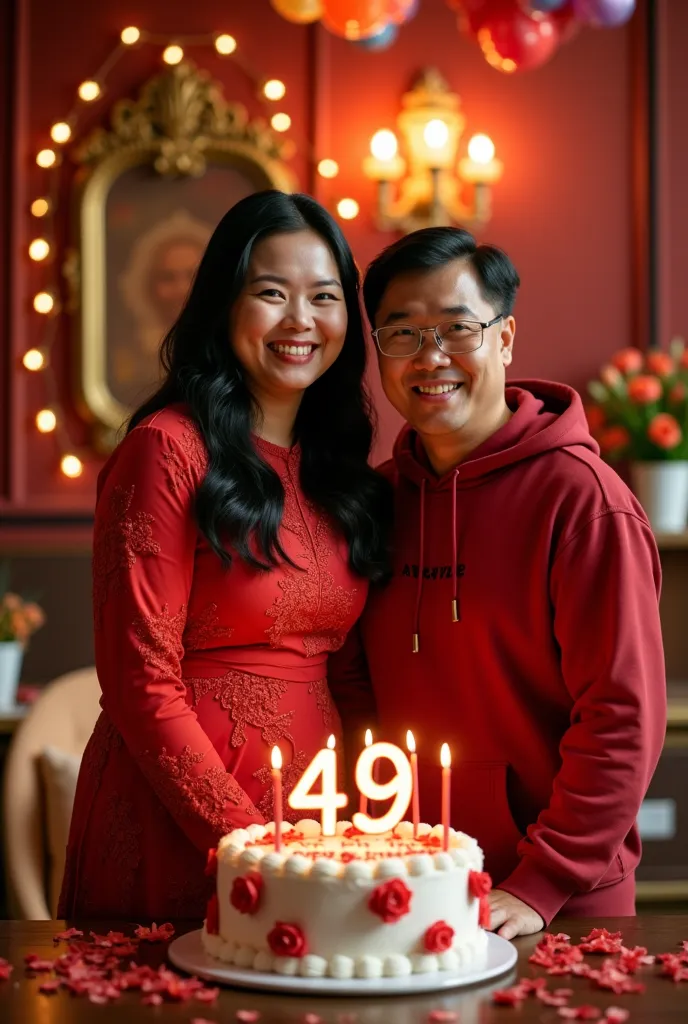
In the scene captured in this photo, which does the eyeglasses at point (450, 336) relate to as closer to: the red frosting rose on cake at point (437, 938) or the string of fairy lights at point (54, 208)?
the red frosting rose on cake at point (437, 938)

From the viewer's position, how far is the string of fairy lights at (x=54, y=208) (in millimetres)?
3969

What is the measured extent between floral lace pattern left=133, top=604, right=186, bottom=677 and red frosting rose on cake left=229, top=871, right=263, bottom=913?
1.42 ft

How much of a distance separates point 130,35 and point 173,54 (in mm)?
135

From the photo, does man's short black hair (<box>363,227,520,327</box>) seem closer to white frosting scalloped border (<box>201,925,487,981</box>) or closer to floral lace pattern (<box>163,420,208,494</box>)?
floral lace pattern (<box>163,420,208,494</box>)

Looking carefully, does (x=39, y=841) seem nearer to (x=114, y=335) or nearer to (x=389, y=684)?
(x=389, y=684)

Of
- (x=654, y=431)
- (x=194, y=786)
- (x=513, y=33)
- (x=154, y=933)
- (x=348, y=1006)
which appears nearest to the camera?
(x=348, y=1006)

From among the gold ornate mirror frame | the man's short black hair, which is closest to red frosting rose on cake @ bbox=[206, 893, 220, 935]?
the man's short black hair

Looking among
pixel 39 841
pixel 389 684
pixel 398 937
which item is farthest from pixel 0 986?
pixel 39 841

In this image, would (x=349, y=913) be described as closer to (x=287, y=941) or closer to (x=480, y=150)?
(x=287, y=941)

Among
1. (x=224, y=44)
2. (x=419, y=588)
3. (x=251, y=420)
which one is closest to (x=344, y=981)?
(x=419, y=588)

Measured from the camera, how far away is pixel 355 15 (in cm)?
306

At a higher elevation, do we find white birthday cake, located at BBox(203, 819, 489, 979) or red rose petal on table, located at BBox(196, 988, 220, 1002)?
white birthday cake, located at BBox(203, 819, 489, 979)

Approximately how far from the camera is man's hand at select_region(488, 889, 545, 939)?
5.71ft

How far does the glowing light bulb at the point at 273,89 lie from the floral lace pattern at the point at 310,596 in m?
2.15
